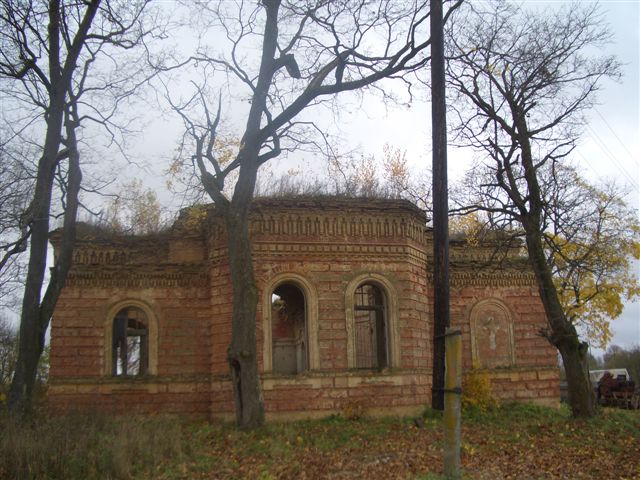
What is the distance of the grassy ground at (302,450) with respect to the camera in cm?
1084

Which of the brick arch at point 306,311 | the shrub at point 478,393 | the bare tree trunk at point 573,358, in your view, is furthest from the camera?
the shrub at point 478,393

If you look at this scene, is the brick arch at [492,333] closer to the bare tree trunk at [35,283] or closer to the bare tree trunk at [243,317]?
the bare tree trunk at [243,317]

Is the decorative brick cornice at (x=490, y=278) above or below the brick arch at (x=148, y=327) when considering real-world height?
above

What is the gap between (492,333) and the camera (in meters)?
20.7

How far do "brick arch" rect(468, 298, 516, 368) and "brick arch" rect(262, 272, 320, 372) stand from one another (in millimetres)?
5517

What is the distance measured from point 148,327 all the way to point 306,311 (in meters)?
4.60

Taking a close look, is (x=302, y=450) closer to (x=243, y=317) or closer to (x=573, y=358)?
(x=243, y=317)

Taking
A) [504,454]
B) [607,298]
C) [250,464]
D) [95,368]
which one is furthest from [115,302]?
[607,298]

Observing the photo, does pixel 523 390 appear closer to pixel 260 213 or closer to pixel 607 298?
pixel 260 213

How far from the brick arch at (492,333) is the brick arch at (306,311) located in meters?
5.52

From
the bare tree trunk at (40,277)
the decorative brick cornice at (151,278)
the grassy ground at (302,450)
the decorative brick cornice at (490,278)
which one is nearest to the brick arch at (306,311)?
the grassy ground at (302,450)

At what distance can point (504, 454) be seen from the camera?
12578mm

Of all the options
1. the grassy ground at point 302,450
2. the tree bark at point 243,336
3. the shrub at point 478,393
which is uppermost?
the tree bark at point 243,336

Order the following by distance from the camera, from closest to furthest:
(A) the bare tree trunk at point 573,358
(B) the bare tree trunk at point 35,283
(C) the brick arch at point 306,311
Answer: (B) the bare tree trunk at point 35,283 < (A) the bare tree trunk at point 573,358 < (C) the brick arch at point 306,311
